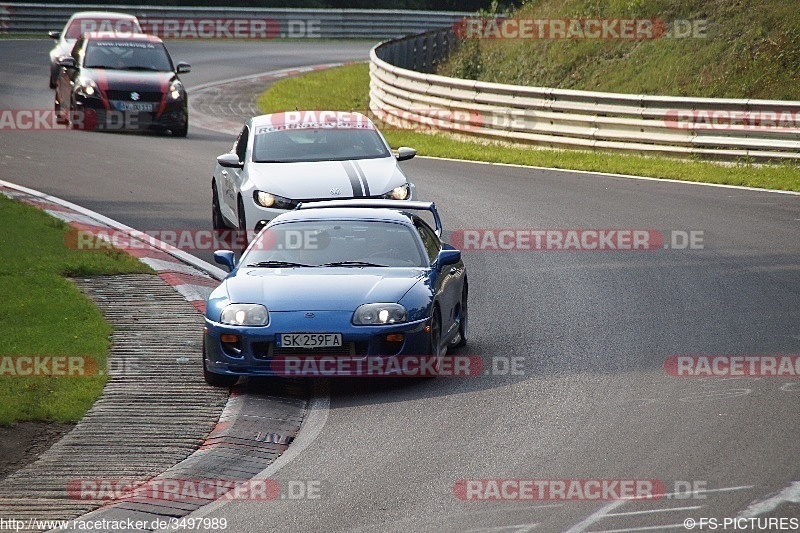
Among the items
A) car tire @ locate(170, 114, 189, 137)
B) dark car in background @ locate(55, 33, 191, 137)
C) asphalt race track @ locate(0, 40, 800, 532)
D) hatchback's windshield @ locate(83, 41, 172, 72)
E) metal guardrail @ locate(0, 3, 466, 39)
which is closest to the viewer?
asphalt race track @ locate(0, 40, 800, 532)

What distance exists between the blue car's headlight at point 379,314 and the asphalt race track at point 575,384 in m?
0.53

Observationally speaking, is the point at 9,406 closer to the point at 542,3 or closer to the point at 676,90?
the point at 676,90

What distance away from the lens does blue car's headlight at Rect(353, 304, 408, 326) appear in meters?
9.76

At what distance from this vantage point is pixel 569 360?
1049 centimetres

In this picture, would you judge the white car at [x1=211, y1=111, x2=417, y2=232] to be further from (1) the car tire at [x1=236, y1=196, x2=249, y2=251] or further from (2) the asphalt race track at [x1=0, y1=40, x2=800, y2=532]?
(2) the asphalt race track at [x1=0, y1=40, x2=800, y2=532]

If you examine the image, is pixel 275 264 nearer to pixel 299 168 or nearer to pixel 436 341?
pixel 436 341

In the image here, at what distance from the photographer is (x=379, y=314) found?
9.80 m

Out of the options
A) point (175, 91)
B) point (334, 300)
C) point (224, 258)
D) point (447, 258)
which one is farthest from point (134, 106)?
point (334, 300)

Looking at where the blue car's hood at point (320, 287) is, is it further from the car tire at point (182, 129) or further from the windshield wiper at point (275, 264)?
the car tire at point (182, 129)

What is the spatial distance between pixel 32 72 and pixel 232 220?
71.5ft

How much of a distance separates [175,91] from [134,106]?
817 millimetres

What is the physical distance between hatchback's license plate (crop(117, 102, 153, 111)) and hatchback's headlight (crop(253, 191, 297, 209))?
36.8 feet

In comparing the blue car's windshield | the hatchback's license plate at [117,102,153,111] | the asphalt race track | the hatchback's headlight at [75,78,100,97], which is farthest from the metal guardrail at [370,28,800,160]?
the blue car's windshield

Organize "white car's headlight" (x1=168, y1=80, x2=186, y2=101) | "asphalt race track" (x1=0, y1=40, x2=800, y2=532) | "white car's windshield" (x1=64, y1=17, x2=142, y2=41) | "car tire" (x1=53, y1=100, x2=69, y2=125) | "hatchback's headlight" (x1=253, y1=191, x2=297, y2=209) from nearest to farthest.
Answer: "asphalt race track" (x1=0, y1=40, x2=800, y2=532) → "hatchback's headlight" (x1=253, y1=191, x2=297, y2=209) → "white car's headlight" (x1=168, y1=80, x2=186, y2=101) → "car tire" (x1=53, y1=100, x2=69, y2=125) → "white car's windshield" (x1=64, y1=17, x2=142, y2=41)
